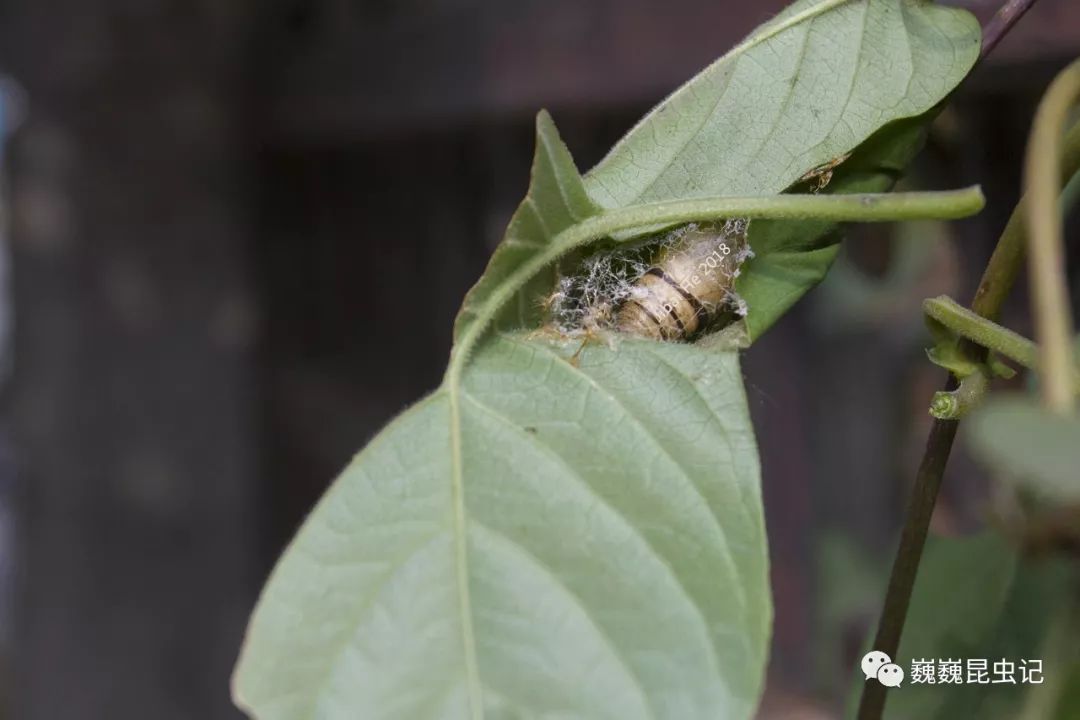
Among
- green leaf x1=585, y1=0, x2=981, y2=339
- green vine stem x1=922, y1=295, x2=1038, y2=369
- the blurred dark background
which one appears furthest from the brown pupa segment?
the blurred dark background

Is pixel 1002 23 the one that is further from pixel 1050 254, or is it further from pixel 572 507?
pixel 572 507

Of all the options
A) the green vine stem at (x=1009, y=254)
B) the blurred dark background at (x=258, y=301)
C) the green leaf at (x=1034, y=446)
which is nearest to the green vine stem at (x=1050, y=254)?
the green leaf at (x=1034, y=446)

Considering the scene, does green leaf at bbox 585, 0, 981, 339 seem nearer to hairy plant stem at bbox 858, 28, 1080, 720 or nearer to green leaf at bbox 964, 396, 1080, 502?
hairy plant stem at bbox 858, 28, 1080, 720

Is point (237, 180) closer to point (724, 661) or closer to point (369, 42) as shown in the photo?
point (369, 42)

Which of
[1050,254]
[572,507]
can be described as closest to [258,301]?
[572,507]

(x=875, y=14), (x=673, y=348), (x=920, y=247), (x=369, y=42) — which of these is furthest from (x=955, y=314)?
(x=920, y=247)

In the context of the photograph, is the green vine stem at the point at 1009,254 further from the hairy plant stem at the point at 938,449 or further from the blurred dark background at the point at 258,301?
the blurred dark background at the point at 258,301
